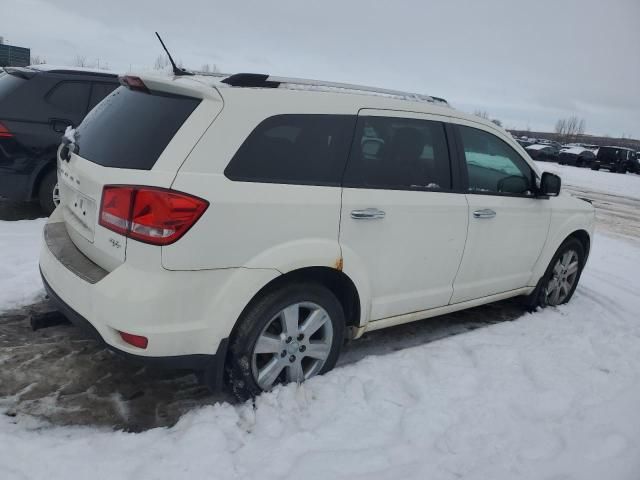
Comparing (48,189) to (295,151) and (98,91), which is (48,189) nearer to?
(98,91)

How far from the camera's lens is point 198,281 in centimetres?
248

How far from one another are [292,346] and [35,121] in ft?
15.1

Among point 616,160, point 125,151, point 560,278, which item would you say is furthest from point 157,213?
point 616,160

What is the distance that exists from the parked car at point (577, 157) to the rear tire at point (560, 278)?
34.3 metres

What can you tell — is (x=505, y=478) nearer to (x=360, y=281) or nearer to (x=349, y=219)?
(x=360, y=281)

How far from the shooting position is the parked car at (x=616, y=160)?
33.3 metres

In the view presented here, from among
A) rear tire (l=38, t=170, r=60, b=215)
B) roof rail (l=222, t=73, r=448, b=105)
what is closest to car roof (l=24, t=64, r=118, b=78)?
rear tire (l=38, t=170, r=60, b=215)

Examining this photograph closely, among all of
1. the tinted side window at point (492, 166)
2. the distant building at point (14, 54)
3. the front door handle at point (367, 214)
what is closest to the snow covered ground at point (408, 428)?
the front door handle at point (367, 214)

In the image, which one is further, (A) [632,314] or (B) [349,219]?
(A) [632,314]

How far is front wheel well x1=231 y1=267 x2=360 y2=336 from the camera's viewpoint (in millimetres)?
2801

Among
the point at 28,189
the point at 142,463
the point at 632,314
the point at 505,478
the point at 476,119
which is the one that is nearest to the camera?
the point at 142,463

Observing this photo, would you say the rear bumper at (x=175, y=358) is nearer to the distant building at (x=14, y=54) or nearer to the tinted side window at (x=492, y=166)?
the tinted side window at (x=492, y=166)

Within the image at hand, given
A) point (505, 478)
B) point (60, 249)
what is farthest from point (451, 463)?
point (60, 249)

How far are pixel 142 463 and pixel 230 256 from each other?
105cm
